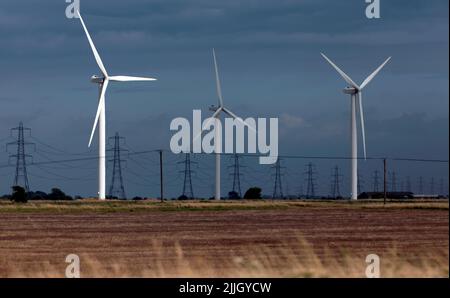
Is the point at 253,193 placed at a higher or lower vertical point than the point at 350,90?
lower

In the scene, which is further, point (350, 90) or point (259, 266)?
point (350, 90)

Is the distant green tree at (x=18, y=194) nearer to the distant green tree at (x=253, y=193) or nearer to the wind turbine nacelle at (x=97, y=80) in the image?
the wind turbine nacelle at (x=97, y=80)

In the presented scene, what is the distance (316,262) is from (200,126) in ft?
300

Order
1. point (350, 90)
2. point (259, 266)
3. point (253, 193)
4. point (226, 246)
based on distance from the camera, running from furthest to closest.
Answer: point (253, 193), point (350, 90), point (226, 246), point (259, 266)

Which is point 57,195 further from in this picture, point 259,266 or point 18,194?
point 259,266

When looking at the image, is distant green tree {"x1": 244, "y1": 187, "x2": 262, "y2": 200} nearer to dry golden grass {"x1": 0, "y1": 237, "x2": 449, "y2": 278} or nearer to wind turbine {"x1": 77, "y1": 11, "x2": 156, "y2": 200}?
wind turbine {"x1": 77, "y1": 11, "x2": 156, "y2": 200}

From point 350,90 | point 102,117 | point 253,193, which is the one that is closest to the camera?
point 102,117

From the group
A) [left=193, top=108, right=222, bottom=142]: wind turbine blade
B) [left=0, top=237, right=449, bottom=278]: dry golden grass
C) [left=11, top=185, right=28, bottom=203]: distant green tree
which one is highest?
[left=193, top=108, right=222, bottom=142]: wind turbine blade

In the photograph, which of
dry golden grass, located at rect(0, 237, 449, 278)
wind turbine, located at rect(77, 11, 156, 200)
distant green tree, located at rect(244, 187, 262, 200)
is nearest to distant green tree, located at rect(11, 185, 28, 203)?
wind turbine, located at rect(77, 11, 156, 200)

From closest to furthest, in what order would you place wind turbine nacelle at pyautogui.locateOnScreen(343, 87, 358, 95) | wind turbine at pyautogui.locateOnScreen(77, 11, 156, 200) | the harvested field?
the harvested field
wind turbine at pyautogui.locateOnScreen(77, 11, 156, 200)
wind turbine nacelle at pyautogui.locateOnScreen(343, 87, 358, 95)

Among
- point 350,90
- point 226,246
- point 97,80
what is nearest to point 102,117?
point 97,80

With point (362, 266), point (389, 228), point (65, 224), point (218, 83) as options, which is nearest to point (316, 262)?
point (362, 266)
